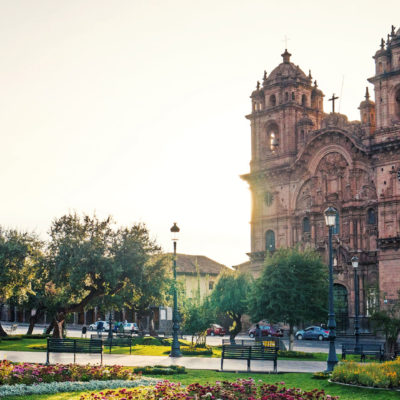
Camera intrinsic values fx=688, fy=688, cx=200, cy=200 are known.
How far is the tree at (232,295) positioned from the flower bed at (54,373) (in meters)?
31.3

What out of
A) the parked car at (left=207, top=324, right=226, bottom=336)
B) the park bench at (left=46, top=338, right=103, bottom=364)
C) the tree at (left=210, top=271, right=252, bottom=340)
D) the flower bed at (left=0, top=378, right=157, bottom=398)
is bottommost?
the parked car at (left=207, top=324, right=226, bottom=336)

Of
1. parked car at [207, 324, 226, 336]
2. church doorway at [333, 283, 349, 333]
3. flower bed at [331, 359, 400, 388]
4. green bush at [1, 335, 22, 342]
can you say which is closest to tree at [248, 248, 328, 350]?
church doorway at [333, 283, 349, 333]

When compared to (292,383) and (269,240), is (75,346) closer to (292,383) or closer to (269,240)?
(292,383)

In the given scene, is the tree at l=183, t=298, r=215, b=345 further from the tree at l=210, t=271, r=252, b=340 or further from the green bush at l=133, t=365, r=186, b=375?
the green bush at l=133, t=365, r=186, b=375

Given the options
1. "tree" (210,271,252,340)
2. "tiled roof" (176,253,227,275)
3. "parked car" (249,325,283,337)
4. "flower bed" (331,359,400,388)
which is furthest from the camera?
A: "tiled roof" (176,253,227,275)

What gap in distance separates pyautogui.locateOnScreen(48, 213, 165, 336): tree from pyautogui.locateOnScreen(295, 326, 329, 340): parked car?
20.9 metres

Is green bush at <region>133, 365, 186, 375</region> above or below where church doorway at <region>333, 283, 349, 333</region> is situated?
below

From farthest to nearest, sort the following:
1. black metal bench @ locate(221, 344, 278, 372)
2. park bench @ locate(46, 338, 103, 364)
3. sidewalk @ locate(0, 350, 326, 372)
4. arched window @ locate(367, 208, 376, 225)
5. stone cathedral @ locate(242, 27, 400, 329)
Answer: arched window @ locate(367, 208, 376, 225), stone cathedral @ locate(242, 27, 400, 329), sidewalk @ locate(0, 350, 326, 372), park bench @ locate(46, 338, 103, 364), black metal bench @ locate(221, 344, 278, 372)

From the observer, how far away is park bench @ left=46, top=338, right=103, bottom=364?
27.6 m

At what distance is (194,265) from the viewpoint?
93.8 meters

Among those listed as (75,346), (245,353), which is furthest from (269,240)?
(75,346)

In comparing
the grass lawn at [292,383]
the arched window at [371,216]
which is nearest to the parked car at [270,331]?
the arched window at [371,216]

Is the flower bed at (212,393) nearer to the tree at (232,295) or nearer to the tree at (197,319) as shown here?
the tree at (197,319)

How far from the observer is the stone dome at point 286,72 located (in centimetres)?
7094
